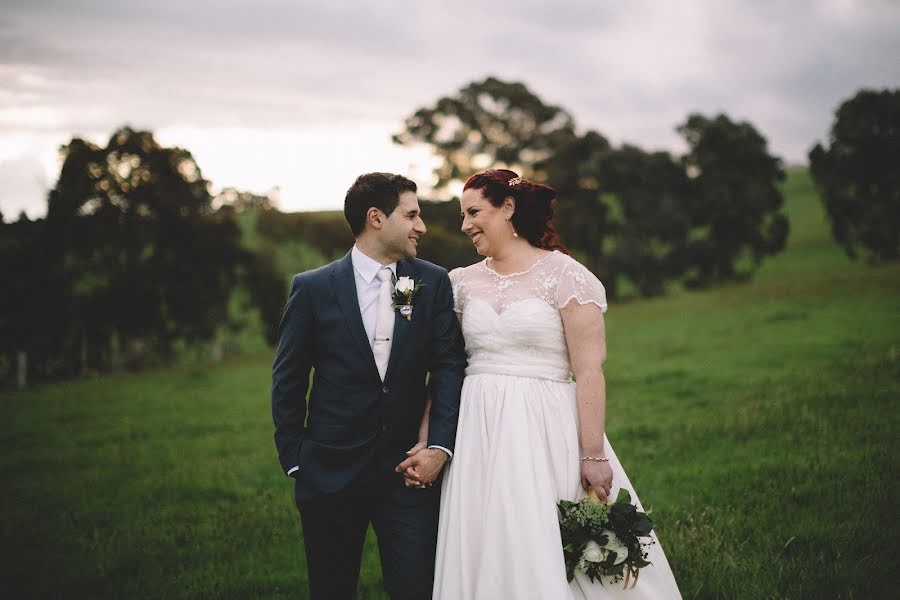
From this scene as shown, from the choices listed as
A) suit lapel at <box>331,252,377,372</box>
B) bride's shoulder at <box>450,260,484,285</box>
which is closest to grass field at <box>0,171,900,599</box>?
suit lapel at <box>331,252,377,372</box>

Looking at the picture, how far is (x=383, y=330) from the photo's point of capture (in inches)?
149

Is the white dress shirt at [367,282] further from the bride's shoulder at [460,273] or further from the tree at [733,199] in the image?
the tree at [733,199]

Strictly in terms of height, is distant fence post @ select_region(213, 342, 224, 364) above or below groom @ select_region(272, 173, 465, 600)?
below

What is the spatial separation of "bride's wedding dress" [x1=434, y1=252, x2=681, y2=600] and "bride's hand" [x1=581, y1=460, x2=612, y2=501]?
0.25ft

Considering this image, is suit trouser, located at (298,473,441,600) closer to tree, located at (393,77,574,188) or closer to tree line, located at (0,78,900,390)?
tree line, located at (0,78,900,390)

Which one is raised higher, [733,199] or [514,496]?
[733,199]

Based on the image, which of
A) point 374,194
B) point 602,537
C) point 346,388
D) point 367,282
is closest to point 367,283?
point 367,282

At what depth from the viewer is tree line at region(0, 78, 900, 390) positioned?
83.5 ft

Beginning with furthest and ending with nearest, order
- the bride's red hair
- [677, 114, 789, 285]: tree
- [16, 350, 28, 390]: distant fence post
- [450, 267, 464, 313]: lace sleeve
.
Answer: [677, 114, 789, 285]: tree < [16, 350, 28, 390]: distant fence post < [450, 267, 464, 313]: lace sleeve < the bride's red hair

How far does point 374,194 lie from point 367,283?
510 mm

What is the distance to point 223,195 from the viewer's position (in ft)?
104

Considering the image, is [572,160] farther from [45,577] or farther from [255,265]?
[45,577]

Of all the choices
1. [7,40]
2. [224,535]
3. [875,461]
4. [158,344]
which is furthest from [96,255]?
[875,461]

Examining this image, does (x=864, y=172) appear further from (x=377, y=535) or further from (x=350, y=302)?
(x=377, y=535)
